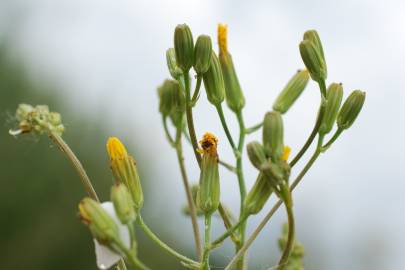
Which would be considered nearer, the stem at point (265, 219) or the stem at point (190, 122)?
the stem at point (265, 219)

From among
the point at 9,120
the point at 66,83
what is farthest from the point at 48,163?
the point at 9,120

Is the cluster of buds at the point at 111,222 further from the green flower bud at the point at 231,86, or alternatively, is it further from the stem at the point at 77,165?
the green flower bud at the point at 231,86

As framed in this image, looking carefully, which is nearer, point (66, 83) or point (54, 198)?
point (54, 198)

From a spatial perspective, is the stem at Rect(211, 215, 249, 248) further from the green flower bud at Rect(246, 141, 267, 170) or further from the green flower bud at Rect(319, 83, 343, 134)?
the green flower bud at Rect(319, 83, 343, 134)

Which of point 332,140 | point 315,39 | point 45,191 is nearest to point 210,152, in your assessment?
point 332,140

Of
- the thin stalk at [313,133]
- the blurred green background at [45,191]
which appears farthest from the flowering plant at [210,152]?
the blurred green background at [45,191]

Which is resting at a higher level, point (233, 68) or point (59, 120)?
point (233, 68)

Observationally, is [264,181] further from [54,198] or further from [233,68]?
[54,198]
